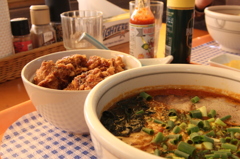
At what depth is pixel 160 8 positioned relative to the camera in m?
1.61

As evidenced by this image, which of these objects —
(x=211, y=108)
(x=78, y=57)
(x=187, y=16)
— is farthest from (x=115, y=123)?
(x=187, y=16)

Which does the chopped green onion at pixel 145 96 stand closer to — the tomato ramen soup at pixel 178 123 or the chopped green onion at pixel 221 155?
the tomato ramen soup at pixel 178 123

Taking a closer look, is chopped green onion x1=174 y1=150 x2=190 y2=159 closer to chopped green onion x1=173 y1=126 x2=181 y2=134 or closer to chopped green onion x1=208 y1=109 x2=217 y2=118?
chopped green onion x1=173 y1=126 x2=181 y2=134

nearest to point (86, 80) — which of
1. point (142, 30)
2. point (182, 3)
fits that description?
point (142, 30)

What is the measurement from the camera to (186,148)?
54 centimetres

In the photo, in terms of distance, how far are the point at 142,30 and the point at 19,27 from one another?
2.21ft

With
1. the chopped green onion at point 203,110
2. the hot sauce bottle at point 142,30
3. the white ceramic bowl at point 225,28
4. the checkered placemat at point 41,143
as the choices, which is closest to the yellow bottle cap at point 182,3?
the hot sauce bottle at point 142,30

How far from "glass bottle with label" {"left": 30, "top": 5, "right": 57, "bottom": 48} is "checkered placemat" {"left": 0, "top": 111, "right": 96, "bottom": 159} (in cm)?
72

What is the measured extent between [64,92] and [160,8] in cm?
108

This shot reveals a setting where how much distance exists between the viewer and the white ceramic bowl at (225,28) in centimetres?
150

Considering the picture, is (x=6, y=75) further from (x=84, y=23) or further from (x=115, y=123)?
(x=115, y=123)

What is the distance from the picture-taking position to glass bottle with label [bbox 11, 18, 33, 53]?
55.1 inches

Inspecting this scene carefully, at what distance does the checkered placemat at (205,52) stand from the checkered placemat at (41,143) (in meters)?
Answer: 0.96

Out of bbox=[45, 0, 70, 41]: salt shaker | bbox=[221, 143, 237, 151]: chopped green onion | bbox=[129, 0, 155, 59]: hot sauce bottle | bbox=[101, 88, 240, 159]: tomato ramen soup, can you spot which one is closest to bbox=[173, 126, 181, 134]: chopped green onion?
bbox=[101, 88, 240, 159]: tomato ramen soup
